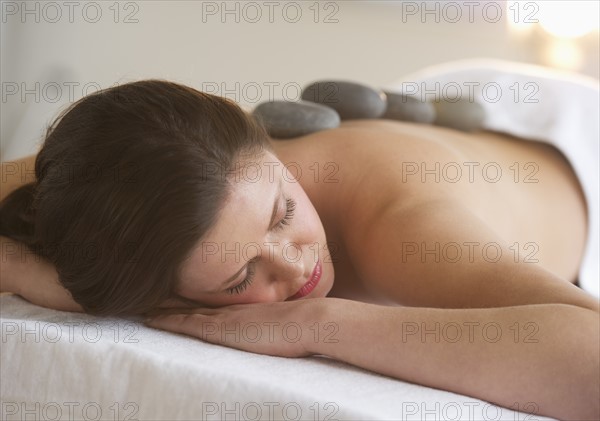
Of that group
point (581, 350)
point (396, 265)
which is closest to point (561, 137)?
point (396, 265)

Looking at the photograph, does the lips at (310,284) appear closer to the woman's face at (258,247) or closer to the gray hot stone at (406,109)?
the woman's face at (258,247)

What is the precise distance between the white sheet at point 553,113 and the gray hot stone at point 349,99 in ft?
0.89

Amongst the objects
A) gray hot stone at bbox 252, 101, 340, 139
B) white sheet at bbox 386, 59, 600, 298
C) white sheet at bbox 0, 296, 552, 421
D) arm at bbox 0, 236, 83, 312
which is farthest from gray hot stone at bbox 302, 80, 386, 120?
white sheet at bbox 0, 296, 552, 421

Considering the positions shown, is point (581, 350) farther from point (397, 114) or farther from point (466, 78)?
point (466, 78)

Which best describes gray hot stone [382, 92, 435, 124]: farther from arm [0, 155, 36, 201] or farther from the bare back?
arm [0, 155, 36, 201]

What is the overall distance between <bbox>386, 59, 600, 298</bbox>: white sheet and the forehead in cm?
77

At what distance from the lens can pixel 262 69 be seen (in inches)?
109

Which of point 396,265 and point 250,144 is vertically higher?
point 250,144

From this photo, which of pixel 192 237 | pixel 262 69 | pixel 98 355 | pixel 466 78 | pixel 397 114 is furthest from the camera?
pixel 262 69

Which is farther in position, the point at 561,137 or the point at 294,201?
the point at 561,137

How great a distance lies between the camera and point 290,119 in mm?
1377

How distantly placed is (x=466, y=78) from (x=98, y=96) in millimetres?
1040

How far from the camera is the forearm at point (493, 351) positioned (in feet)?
2.56

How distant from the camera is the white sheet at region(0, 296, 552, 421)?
68 cm
